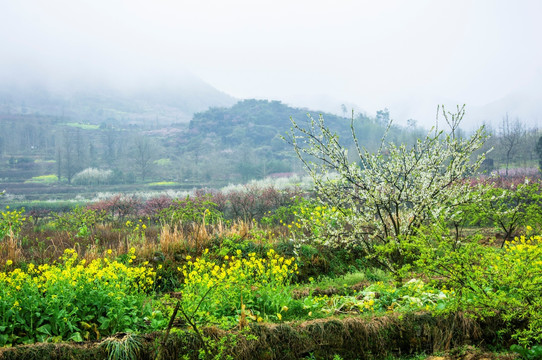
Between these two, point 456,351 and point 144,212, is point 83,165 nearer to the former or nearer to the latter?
point 144,212

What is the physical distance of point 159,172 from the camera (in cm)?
5003

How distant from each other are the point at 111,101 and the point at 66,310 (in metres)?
162

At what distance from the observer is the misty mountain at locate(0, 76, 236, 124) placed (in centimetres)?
11694

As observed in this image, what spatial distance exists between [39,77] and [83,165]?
13925 centimetres

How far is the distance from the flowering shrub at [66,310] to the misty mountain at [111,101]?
104690mm

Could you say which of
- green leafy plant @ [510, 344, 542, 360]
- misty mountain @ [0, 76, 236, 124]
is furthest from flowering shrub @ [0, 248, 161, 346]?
misty mountain @ [0, 76, 236, 124]

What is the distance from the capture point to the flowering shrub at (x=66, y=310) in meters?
3.41

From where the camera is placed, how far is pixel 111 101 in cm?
14875

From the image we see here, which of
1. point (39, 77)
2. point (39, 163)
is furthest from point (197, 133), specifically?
point (39, 77)

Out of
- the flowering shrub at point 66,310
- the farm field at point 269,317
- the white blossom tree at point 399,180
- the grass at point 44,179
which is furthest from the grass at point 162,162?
the flowering shrub at point 66,310

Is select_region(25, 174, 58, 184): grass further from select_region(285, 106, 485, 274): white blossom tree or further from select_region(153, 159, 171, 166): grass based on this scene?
select_region(285, 106, 485, 274): white blossom tree

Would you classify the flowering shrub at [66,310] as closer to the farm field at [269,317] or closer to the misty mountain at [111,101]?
the farm field at [269,317]

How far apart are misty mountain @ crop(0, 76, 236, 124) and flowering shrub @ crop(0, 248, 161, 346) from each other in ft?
343

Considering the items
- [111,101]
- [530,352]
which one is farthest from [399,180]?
[111,101]
